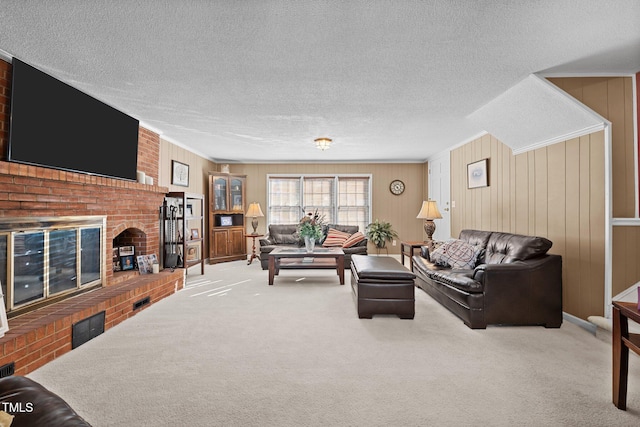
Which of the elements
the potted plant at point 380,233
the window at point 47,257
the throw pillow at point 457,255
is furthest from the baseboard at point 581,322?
the window at point 47,257

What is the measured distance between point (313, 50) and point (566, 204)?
9.64 feet

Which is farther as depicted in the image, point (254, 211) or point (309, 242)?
point (254, 211)

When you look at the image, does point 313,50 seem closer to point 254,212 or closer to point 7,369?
point 7,369

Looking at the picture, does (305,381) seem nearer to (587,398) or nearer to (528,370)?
(528,370)

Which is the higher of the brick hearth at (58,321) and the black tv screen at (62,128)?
the black tv screen at (62,128)

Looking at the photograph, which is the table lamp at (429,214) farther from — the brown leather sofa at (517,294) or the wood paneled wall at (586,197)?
the brown leather sofa at (517,294)

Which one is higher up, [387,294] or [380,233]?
[380,233]

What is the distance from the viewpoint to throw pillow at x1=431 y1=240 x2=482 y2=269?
3.97 metres

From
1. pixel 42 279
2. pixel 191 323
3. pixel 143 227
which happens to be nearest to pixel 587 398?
pixel 191 323

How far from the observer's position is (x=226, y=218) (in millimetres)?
7125

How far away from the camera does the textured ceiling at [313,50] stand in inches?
76.2

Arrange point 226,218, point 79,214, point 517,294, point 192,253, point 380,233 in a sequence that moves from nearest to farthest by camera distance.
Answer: point 517,294 < point 79,214 < point 192,253 < point 226,218 < point 380,233

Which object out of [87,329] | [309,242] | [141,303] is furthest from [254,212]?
[87,329]

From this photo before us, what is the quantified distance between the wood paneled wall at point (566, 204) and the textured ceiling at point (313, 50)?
843 millimetres
